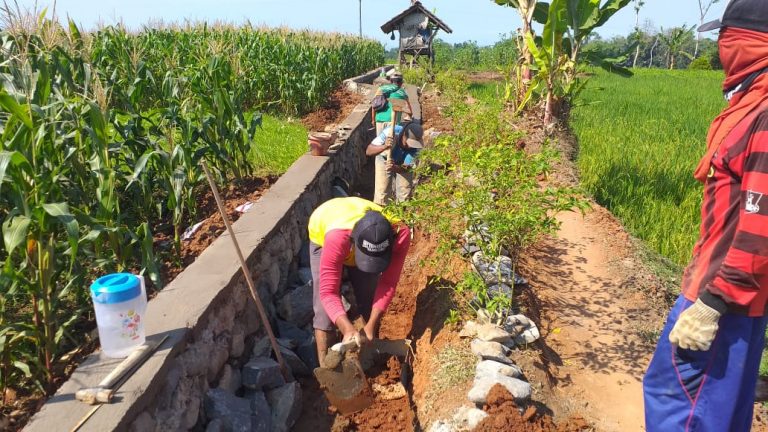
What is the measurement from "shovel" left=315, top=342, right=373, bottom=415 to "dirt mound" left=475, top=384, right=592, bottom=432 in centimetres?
85

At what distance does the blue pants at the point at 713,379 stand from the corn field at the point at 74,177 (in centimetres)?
251

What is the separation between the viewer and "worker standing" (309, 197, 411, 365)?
303 centimetres

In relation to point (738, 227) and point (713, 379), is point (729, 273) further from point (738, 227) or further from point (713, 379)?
point (713, 379)

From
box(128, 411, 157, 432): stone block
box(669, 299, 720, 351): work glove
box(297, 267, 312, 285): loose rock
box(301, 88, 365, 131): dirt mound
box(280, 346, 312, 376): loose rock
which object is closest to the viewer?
box(669, 299, 720, 351): work glove

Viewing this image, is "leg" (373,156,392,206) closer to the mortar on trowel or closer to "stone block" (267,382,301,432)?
the mortar on trowel

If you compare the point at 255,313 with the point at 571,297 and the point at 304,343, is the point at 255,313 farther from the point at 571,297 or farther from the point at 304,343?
the point at 571,297

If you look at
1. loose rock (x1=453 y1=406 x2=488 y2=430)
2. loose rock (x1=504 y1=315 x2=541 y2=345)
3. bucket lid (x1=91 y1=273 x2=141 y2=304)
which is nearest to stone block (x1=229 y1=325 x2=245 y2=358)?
bucket lid (x1=91 y1=273 x2=141 y2=304)

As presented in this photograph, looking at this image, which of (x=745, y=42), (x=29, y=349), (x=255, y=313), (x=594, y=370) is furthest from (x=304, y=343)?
(x=745, y=42)

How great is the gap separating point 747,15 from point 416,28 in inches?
822

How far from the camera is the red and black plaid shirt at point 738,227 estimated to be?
5.82ft

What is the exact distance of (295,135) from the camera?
7.93m

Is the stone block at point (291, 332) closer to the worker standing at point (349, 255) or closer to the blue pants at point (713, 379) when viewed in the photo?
the worker standing at point (349, 255)

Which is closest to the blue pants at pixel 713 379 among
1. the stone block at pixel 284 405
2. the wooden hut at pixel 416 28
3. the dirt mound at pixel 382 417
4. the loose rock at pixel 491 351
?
the loose rock at pixel 491 351

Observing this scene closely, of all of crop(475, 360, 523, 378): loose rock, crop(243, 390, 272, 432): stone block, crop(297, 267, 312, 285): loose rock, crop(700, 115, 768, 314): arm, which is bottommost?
crop(243, 390, 272, 432): stone block
